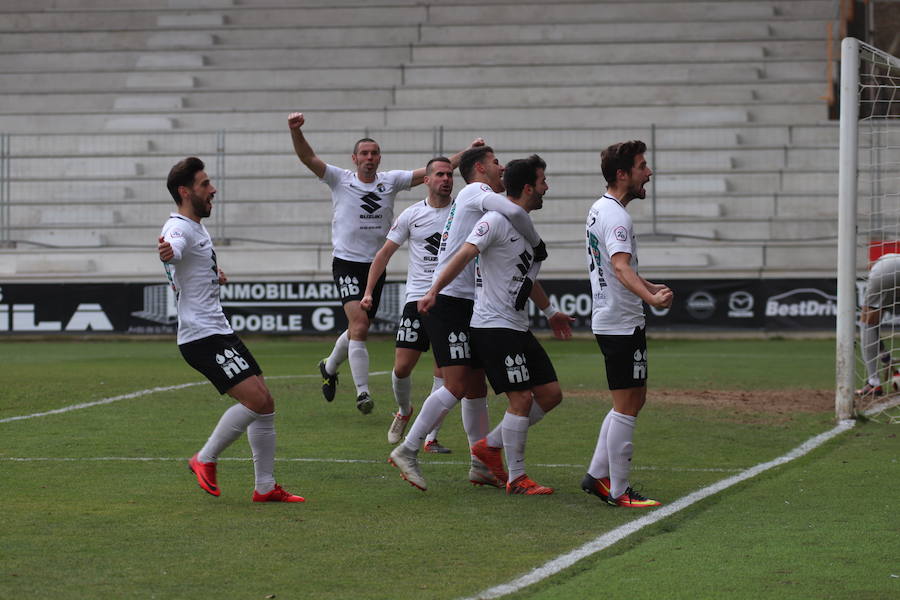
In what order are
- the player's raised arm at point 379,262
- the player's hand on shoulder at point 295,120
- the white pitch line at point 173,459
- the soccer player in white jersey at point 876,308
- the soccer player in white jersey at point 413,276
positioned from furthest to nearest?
the soccer player in white jersey at point 876,308 → the player's raised arm at point 379,262 → the soccer player in white jersey at point 413,276 → the player's hand on shoulder at point 295,120 → the white pitch line at point 173,459

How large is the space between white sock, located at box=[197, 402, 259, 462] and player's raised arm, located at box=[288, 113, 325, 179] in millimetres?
2764

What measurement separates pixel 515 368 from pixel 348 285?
13.0 feet

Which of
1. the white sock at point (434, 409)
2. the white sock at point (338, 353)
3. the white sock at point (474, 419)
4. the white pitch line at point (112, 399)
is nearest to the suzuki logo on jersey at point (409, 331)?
the white sock at point (338, 353)

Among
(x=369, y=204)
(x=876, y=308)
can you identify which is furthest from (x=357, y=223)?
(x=876, y=308)

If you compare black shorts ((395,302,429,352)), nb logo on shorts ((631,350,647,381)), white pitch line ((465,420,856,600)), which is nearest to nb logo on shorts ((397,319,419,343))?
black shorts ((395,302,429,352))

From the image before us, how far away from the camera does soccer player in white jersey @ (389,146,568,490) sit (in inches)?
298

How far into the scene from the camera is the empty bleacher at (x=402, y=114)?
79.6 feet

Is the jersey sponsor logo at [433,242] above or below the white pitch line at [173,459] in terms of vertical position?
above

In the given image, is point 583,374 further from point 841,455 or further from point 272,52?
point 272,52

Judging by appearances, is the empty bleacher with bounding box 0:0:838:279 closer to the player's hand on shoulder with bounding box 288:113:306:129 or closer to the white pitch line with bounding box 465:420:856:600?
the player's hand on shoulder with bounding box 288:113:306:129

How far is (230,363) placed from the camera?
23.8 feet

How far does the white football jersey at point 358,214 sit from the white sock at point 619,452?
14.8 feet

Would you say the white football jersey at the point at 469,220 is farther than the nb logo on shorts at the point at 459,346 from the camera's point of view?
No

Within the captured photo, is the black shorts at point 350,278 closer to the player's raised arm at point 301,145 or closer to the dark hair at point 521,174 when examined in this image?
the player's raised arm at point 301,145
